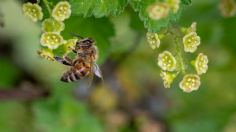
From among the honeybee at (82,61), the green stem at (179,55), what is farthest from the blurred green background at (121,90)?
the green stem at (179,55)

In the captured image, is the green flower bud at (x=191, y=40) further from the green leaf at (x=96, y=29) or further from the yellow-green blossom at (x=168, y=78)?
the green leaf at (x=96, y=29)

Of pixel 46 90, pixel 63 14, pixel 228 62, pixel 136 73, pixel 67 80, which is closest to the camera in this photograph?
pixel 63 14

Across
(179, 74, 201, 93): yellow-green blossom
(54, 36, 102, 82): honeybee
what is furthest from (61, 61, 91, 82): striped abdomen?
(179, 74, 201, 93): yellow-green blossom

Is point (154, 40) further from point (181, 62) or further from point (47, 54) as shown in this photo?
point (47, 54)

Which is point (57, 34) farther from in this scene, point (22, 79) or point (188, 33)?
point (22, 79)

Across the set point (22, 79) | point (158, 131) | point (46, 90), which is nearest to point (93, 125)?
point (46, 90)

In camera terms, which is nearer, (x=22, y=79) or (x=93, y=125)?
(x=93, y=125)

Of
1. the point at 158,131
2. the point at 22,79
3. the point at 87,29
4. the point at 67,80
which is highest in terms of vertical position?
the point at 87,29
